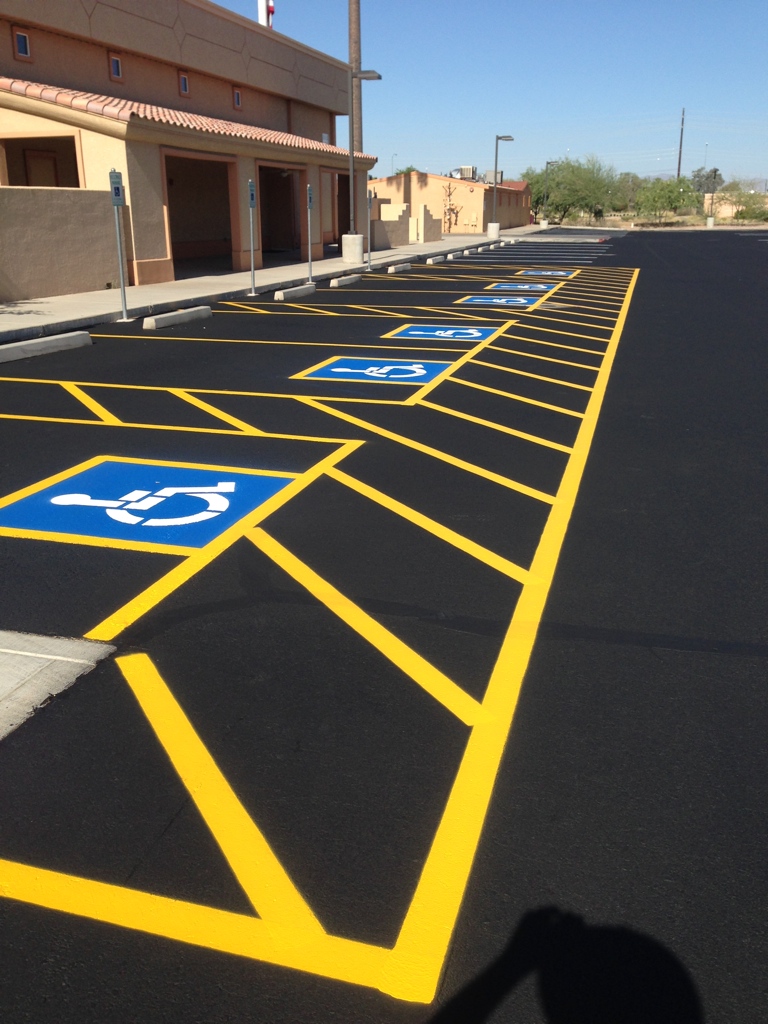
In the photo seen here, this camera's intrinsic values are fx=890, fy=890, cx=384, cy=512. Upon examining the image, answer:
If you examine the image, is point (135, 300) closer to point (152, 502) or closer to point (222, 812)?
point (152, 502)

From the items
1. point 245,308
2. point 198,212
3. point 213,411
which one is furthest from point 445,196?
point 213,411

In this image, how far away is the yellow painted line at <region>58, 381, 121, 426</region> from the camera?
8.98m

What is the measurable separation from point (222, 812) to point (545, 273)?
90.0ft

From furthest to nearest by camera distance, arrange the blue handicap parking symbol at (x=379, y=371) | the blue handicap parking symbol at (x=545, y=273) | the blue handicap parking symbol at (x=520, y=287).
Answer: the blue handicap parking symbol at (x=545, y=273)
the blue handicap parking symbol at (x=520, y=287)
the blue handicap parking symbol at (x=379, y=371)

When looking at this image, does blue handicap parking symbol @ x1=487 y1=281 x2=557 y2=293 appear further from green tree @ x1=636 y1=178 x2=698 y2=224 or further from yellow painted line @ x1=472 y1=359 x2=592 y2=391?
green tree @ x1=636 y1=178 x2=698 y2=224

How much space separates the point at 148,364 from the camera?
40.1 ft

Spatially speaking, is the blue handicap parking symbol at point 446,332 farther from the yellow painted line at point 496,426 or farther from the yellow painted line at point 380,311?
the yellow painted line at point 496,426

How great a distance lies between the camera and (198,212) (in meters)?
31.6

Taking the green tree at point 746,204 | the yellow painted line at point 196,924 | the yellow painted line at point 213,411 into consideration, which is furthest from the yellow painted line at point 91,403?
the green tree at point 746,204

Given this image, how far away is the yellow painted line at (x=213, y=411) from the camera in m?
8.59

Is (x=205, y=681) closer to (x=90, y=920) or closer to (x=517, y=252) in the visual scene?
(x=90, y=920)

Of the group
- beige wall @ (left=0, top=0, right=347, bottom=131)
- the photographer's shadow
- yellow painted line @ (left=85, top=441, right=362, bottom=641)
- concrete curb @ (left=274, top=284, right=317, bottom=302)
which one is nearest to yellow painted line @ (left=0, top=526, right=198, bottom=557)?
yellow painted line @ (left=85, top=441, right=362, bottom=641)

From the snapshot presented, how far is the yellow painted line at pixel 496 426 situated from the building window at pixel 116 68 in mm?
19742

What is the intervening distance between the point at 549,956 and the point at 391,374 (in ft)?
31.0
